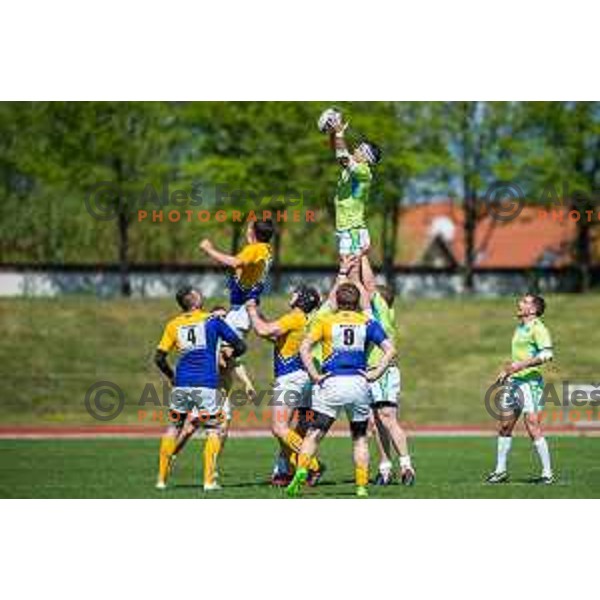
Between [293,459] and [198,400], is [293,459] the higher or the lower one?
the lower one

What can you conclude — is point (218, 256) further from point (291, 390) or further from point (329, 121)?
point (329, 121)

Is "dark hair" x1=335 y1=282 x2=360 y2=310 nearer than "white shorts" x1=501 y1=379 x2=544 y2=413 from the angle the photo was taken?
Yes

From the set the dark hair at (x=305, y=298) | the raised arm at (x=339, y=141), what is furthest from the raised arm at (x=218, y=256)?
the raised arm at (x=339, y=141)

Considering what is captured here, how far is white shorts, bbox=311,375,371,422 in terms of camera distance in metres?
14.5

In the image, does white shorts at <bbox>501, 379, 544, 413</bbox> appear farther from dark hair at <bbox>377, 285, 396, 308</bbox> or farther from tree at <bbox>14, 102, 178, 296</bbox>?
tree at <bbox>14, 102, 178, 296</bbox>

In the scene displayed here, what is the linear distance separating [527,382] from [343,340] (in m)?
2.70

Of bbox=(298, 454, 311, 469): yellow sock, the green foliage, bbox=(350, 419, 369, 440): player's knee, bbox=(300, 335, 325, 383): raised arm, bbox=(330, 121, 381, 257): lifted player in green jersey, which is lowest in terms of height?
bbox=(298, 454, 311, 469): yellow sock

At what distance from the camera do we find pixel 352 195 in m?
16.5

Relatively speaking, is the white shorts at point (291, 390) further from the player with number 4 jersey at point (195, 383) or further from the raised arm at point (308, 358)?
the raised arm at point (308, 358)

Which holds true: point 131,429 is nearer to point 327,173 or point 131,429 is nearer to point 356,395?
point 327,173

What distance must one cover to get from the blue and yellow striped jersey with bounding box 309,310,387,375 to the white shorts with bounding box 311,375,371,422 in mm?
79

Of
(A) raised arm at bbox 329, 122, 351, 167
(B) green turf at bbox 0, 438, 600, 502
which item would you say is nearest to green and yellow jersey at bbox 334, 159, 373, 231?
(A) raised arm at bbox 329, 122, 351, 167

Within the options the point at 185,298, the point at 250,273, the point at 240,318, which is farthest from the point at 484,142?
the point at 185,298

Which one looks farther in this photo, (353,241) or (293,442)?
(353,241)
